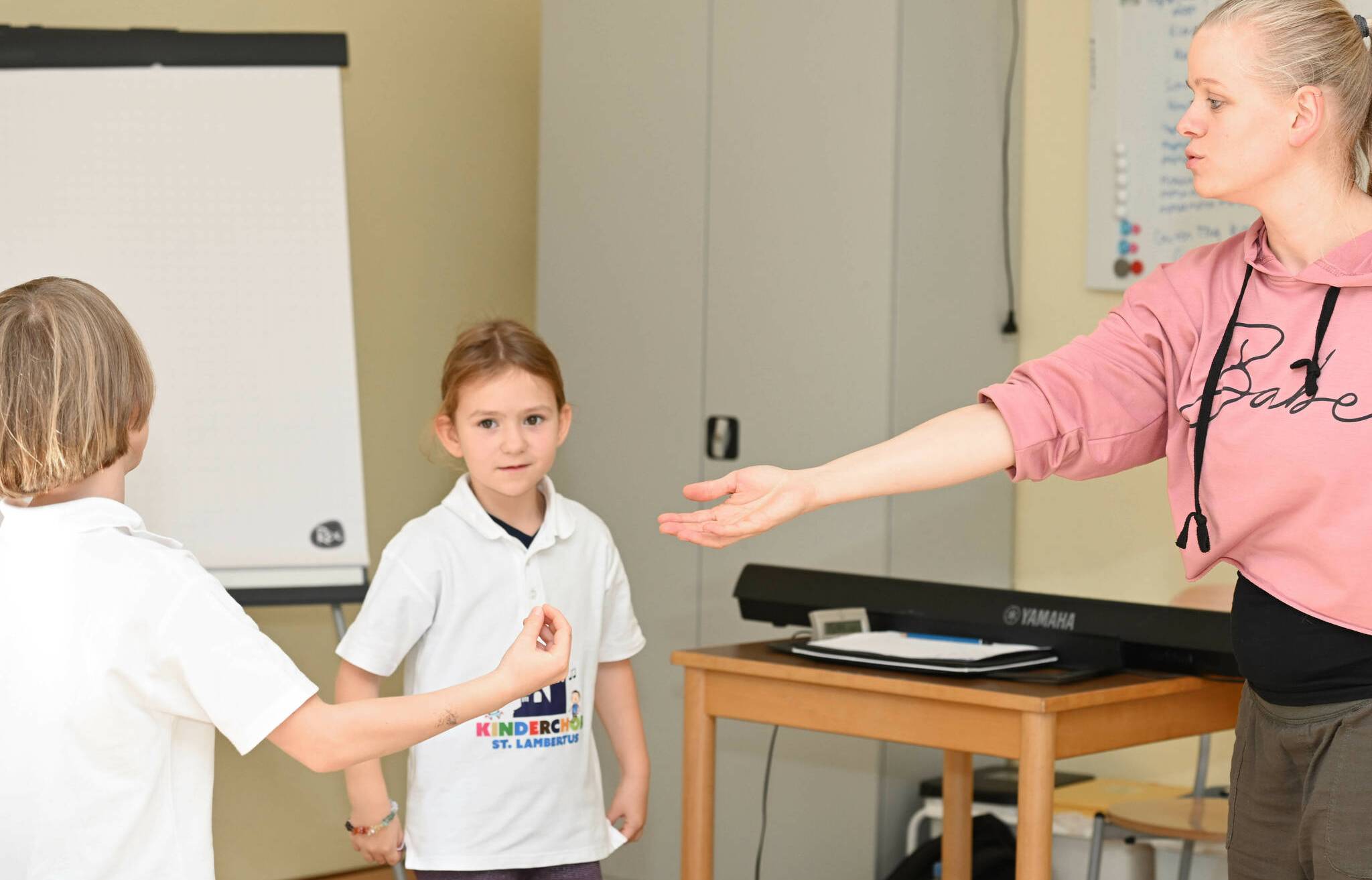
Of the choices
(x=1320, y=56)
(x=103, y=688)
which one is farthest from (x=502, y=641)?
(x=1320, y=56)

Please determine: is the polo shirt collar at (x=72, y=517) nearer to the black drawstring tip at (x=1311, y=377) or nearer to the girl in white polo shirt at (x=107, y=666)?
the girl in white polo shirt at (x=107, y=666)

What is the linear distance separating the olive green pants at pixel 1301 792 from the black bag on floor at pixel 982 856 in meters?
1.35

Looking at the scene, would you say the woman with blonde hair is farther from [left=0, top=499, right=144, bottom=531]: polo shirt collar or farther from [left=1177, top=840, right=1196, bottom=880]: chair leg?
[left=1177, top=840, right=1196, bottom=880]: chair leg

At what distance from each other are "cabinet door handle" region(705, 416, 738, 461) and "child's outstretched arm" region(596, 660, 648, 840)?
1.18 m

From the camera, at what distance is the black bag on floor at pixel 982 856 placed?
9.27 ft

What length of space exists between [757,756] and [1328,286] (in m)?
2.07

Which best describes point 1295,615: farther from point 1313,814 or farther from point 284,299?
point 284,299

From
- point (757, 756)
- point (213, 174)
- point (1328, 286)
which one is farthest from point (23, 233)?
point (1328, 286)

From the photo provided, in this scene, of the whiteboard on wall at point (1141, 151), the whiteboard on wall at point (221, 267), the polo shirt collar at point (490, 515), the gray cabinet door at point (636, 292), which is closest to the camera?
the polo shirt collar at point (490, 515)

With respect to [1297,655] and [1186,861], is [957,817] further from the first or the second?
[1297,655]

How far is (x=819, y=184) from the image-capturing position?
10.5 feet

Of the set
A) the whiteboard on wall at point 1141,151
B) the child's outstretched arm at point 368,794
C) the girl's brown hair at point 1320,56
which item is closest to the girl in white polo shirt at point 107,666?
the child's outstretched arm at point 368,794

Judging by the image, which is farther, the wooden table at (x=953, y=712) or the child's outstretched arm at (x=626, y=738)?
the child's outstretched arm at (x=626, y=738)

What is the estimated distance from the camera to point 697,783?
7.81ft
